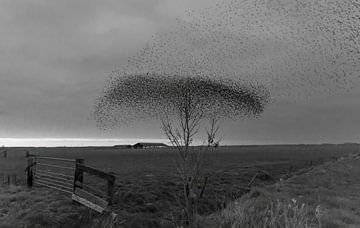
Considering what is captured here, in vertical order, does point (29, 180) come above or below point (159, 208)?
above

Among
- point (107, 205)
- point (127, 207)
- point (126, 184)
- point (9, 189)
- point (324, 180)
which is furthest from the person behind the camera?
point (324, 180)

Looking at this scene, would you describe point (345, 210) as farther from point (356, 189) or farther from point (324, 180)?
point (324, 180)

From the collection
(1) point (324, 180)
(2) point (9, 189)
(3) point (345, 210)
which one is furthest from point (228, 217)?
(1) point (324, 180)

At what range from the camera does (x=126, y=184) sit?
73.3ft

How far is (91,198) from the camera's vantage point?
45.5 feet

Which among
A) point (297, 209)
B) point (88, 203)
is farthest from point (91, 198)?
point (297, 209)

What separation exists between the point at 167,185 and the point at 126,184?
8.99 feet

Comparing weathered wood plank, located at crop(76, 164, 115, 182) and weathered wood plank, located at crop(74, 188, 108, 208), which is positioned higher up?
weathered wood plank, located at crop(76, 164, 115, 182)

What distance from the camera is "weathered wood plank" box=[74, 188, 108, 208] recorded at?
1325cm

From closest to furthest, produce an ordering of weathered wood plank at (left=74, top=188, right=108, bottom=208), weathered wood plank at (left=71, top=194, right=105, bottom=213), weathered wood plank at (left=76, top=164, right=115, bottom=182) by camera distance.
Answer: weathered wood plank at (left=71, top=194, right=105, bottom=213)
weathered wood plank at (left=74, top=188, right=108, bottom=208)
weathered wood plank at (left=76, top=164, right=115, bottom=182)

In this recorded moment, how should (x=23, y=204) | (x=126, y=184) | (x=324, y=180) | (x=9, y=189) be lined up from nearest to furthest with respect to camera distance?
(x=23, y=204)
(x=9, y=189)
(x=126, y=184)
(x=324, y=180)

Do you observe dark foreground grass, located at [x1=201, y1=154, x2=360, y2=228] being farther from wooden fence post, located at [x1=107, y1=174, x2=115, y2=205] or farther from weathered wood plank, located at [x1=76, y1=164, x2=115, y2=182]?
weathered wood plank, located at [x1=76, y1=164, x2=115, y2=182]

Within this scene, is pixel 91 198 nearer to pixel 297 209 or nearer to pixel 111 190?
pixel 111 190

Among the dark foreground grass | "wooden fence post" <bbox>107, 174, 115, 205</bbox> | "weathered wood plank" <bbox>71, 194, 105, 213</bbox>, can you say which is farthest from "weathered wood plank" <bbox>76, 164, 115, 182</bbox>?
the dark foreground grass
